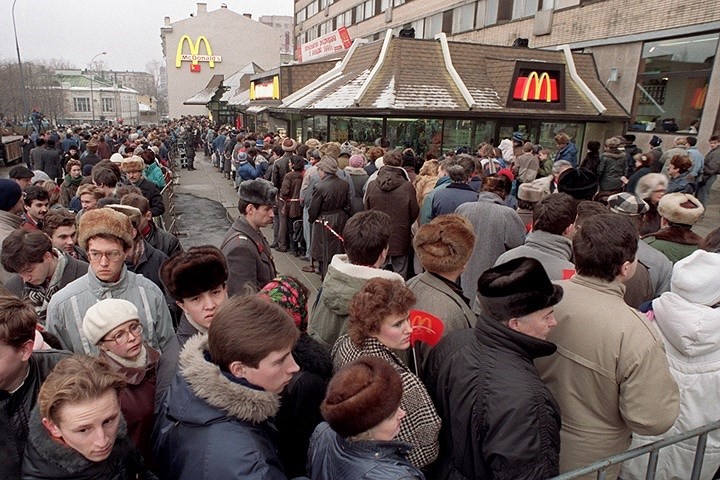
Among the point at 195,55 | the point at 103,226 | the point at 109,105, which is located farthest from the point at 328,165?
the point at 109,105

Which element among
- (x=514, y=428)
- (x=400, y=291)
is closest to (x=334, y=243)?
(x=400, y=291)

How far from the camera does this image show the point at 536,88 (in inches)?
478

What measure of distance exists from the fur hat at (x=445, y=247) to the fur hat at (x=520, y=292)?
2.13ft

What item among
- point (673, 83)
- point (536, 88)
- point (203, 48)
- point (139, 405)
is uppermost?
point (203, 48)

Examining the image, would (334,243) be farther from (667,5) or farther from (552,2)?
(552,2)

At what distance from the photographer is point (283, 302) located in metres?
2.29

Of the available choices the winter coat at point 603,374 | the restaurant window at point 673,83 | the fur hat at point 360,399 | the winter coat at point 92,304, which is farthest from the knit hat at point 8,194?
the restaurant window at point 673,83

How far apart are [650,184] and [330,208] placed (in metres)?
3.93

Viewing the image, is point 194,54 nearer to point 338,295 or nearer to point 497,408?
point 338,295

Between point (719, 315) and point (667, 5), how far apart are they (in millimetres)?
14991

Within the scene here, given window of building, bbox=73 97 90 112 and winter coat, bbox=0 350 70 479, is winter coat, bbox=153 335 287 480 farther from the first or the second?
window of building, bbox=73 97 90 112

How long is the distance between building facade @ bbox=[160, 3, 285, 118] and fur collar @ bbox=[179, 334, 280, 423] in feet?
190

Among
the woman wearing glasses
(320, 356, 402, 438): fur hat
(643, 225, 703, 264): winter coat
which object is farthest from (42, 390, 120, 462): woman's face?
(643, 225, 703, 264): winter coat

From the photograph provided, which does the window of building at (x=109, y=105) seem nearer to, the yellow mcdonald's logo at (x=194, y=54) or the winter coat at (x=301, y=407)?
the yellow mcdonald's logo at (x=194, y=54)
